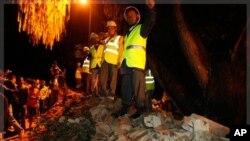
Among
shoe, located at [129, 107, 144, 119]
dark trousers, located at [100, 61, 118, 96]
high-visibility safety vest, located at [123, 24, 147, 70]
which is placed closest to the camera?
high-visibility safety vest, located at [123, 24, 147, 70]

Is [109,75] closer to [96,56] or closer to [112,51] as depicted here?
[112,51]

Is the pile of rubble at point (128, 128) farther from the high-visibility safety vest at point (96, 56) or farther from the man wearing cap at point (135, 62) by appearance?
the high-visibility safety vest at point (96, 56)

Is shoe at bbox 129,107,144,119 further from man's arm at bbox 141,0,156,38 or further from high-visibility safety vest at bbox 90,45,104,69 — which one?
high-visibility safety vest at bbox 90,45,104,69

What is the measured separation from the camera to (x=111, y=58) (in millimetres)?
10516

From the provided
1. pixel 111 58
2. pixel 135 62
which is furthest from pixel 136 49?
pixel 111 58

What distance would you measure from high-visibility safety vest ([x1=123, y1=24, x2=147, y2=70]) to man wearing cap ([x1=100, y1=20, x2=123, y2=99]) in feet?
6.65

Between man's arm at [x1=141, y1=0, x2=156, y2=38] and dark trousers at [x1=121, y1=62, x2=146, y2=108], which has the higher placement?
A: man's arm at [x1=141, y1=0, x2=156, y2=38]

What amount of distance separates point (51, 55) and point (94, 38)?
16.4 m

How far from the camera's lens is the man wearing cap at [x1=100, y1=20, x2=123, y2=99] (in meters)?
10.1

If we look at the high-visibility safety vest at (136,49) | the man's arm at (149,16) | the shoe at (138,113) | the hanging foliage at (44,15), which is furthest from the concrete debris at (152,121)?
the hanging foliage at (44,15)

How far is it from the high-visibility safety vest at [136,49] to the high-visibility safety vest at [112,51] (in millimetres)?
2047

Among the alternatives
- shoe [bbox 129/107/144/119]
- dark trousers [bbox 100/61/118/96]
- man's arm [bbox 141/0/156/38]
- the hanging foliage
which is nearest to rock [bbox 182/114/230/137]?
shoe [bbox 129/107/144/119]

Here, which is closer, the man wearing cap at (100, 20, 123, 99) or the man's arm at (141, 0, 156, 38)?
the man's arm at (141, 0, 156, 38)

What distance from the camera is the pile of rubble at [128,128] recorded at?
263 inches
